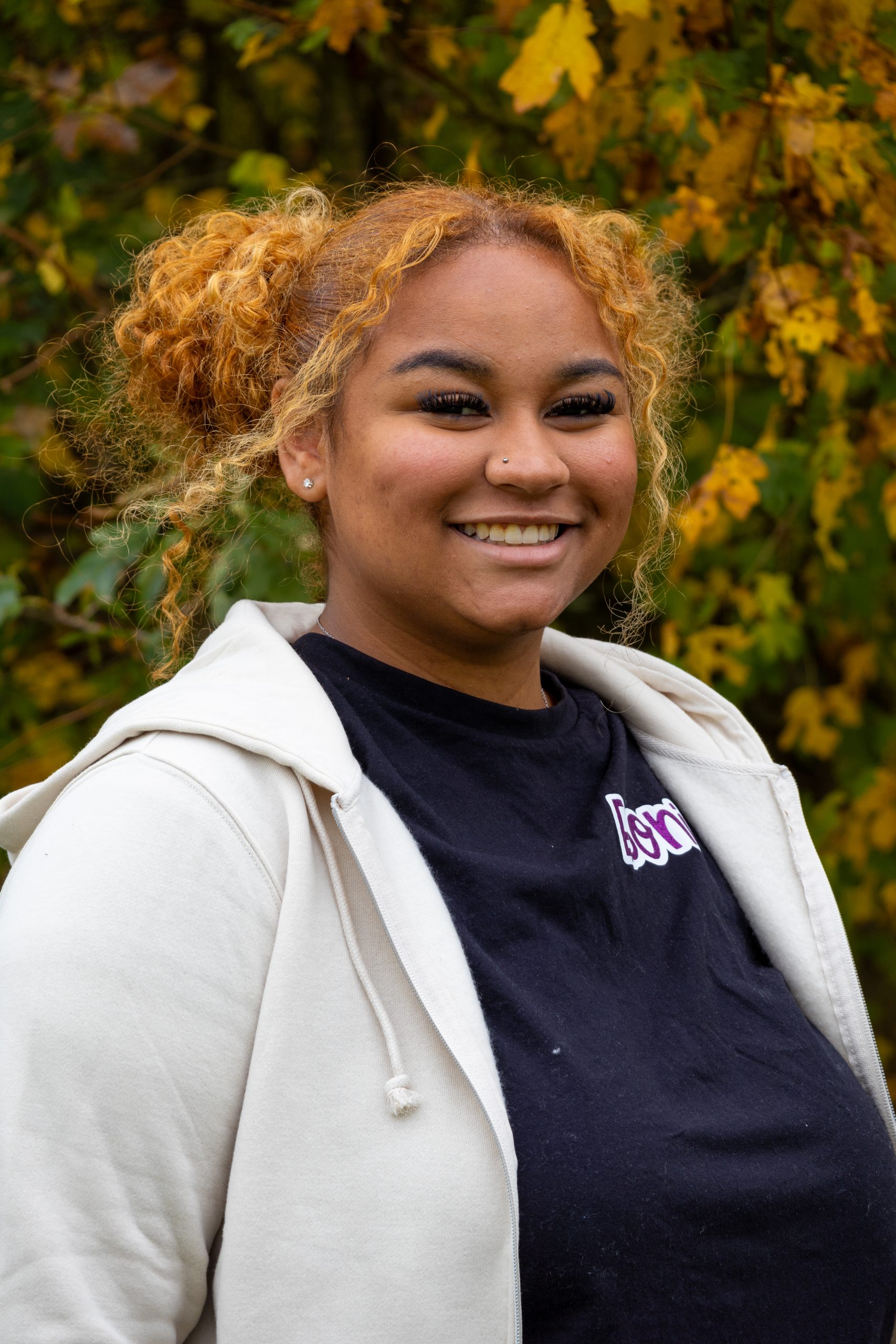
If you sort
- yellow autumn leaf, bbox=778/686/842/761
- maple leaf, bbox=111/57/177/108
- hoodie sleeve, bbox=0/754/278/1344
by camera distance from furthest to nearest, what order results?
yellow autumn leaf, bbox=778/686/842/761
maple leaf, bbox=111/57/177/108
hoodie sleeve, bbox=0/754/278/1344

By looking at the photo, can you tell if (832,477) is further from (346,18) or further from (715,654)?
(346,18)

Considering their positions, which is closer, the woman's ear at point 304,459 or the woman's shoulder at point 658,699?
the woman's ear at point 304,459

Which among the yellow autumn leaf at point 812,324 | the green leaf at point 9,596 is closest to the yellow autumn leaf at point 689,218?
the yellow autumn leaf at point 812,324

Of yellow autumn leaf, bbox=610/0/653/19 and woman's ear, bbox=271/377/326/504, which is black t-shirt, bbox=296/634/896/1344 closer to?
woman's ear, bbox=271/377/326/504

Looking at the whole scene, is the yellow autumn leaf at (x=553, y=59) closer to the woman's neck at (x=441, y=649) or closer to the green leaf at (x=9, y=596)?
the woman's neck at (x=441, y=649)

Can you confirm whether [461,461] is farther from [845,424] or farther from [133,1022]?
[845,424]

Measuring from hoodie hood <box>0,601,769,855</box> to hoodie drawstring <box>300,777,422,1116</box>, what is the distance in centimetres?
3

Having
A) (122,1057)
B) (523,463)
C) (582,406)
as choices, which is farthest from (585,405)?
(122,1057)

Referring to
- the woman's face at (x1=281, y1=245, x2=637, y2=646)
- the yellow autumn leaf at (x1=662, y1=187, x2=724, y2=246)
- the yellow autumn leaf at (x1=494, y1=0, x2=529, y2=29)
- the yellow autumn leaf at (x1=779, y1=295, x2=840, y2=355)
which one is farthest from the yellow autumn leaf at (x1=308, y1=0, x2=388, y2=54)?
the woman's face at (x1=281, y1=245, x2=637, y2=646)

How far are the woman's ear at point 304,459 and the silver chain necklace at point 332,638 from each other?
15cm

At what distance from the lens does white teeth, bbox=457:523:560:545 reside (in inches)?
55.7

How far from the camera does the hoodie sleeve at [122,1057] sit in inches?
41.9

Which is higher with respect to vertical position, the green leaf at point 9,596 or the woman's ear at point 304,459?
the woman's ear at point 304,459

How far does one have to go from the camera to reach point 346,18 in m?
2.34
